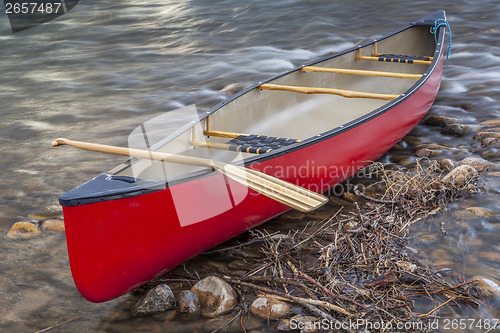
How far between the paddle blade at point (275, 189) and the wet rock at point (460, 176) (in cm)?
144

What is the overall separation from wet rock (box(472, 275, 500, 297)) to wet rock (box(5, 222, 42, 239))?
3.16 meters

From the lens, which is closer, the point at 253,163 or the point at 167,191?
the point at 167,191

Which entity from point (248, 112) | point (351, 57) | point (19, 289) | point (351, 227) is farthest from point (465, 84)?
point (19, 289)

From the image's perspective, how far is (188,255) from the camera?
11.6 feet

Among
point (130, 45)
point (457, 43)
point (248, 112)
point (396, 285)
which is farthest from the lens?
point (130, 45)

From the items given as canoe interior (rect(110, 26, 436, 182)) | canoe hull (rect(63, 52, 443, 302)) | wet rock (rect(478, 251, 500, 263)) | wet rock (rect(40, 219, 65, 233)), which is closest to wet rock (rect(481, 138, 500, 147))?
canoe interior (rect(110, 26, 436, 182))

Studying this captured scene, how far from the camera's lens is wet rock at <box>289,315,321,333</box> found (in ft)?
Result: 9.62

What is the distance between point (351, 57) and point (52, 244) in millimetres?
4156

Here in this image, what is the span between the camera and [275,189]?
130 inches

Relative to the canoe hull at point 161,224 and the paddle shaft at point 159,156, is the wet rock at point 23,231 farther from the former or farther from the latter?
the canoe hull at point 161,224

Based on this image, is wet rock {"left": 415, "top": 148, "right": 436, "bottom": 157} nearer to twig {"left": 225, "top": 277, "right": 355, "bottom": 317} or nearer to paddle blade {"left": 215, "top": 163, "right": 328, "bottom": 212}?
paddle blade {"left": 215, "top": 163, "right": 328, "bottom": 212}

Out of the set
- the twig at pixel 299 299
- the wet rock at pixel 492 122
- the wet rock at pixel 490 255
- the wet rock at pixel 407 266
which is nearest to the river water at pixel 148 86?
the wet rock at pixel 490 255

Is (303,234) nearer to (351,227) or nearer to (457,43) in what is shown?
(351,227)

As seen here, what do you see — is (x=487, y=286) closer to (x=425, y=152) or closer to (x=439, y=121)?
(x=425, y=152)
